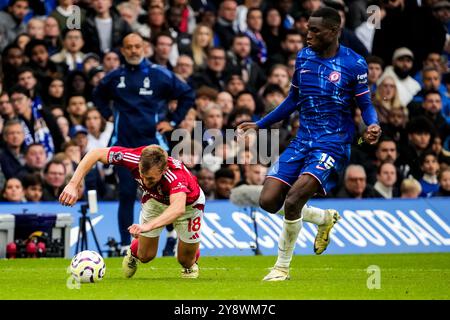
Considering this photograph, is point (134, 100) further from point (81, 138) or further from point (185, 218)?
point (185, 218)

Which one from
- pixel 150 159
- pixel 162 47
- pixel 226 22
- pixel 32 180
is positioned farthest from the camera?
pixel 226 22

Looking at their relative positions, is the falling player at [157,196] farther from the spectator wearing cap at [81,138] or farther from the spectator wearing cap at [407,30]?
the spectator wearing cap at [407,30]

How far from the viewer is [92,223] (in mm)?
18047

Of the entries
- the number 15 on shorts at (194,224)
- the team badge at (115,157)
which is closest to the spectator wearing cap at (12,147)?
the number 15 on shorts at (194,224)

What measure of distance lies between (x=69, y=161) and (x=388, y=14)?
7568mm

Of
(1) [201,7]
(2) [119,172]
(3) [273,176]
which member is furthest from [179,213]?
(1) [201,7]

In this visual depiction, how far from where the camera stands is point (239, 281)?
1217 cm

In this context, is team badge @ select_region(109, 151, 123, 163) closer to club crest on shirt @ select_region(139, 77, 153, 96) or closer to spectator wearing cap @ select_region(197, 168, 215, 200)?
club crest on shirt @ select_region(139, 77, 153, 96)

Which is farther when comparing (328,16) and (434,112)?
(434,112)

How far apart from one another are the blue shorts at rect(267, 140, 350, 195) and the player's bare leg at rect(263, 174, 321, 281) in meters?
0.12

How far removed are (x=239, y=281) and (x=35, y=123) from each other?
8.58m

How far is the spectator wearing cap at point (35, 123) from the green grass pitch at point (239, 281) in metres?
3.71

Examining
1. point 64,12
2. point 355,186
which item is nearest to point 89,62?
point 64,12
